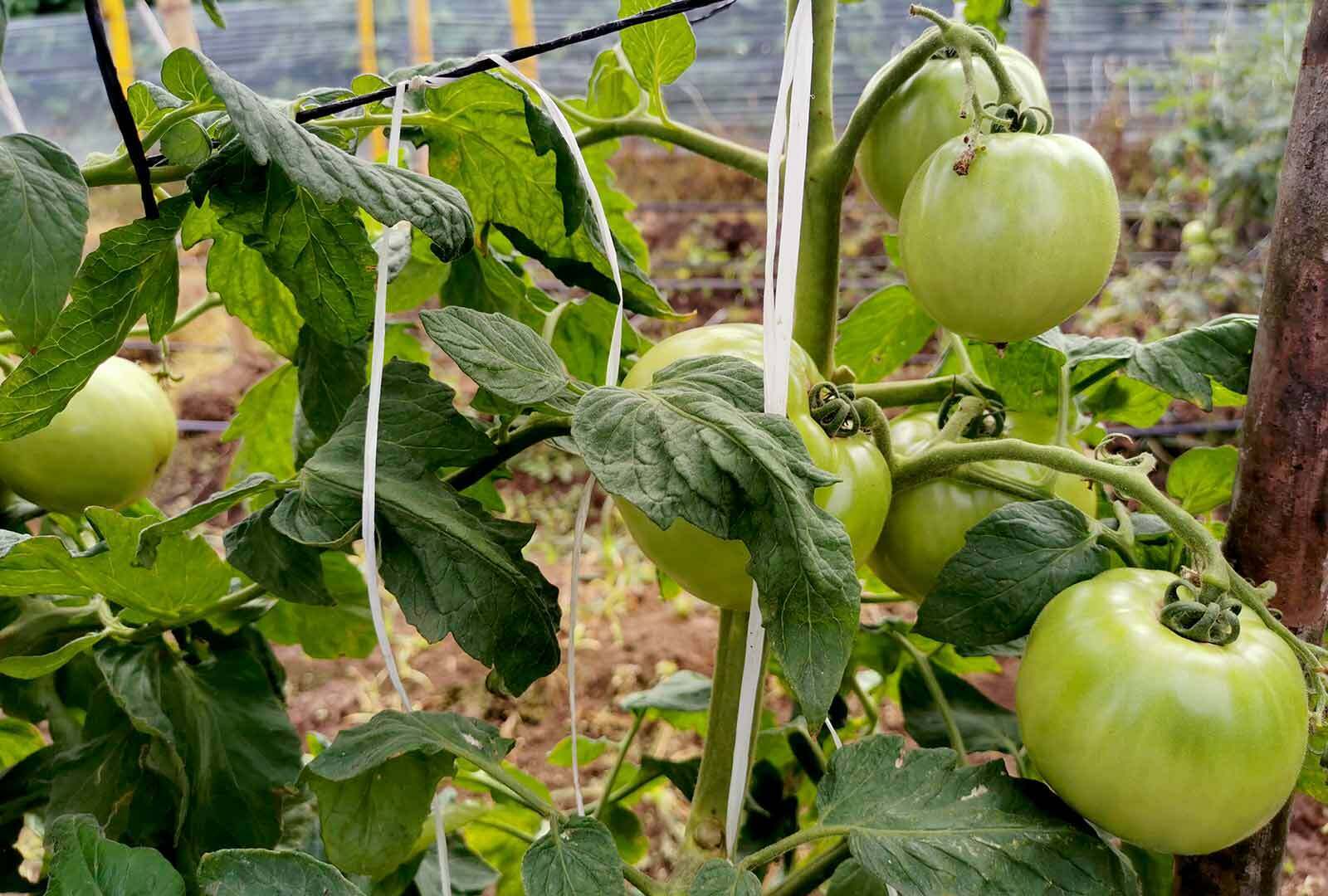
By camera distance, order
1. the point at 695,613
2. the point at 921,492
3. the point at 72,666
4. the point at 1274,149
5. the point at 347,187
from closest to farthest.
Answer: the point at 347,187, the point at 921,492, the point at 72,666, the point at 695,613, the point at 1274,149

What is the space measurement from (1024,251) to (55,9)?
31.2ft

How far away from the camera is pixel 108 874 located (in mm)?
558

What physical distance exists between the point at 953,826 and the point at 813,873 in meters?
0.14

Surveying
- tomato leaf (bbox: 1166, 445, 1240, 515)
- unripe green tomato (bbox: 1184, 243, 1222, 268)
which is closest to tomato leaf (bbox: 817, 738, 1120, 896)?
tomato leaf (bbox: 1166, 445, 1240, 515)

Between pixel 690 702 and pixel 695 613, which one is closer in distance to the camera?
pixel 690 702

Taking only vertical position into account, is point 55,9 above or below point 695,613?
above

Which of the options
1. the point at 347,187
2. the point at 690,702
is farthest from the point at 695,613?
the point at 347,187

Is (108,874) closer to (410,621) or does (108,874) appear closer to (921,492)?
(410,621)

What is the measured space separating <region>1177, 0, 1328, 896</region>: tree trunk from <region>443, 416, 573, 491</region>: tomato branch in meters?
0.40

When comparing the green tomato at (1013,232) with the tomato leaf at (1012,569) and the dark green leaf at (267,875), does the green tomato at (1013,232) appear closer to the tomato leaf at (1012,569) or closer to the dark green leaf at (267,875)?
the tomato leaf at (1012,569)

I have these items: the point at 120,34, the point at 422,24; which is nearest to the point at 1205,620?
the point at 422,24

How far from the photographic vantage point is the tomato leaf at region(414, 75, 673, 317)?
68 centimetres

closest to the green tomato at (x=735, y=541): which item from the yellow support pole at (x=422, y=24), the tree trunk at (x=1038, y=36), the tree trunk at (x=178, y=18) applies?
the tree trunk at (x=178, y=18)

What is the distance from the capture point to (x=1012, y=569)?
1.99 feet
